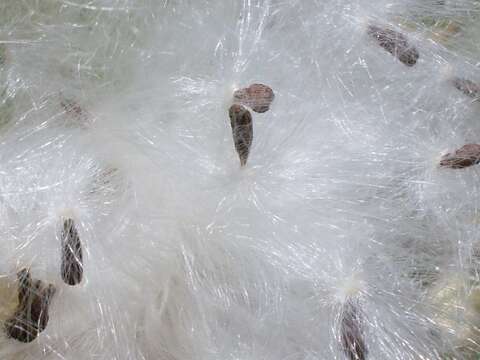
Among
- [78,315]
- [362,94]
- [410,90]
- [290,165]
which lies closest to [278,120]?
[290,165]

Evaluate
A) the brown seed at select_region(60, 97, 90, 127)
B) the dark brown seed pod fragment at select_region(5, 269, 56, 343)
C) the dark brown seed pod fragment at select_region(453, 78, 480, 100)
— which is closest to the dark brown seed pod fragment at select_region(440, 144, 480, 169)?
the dark brown seed pod fragment at select_region(453, 78, 480, 100)

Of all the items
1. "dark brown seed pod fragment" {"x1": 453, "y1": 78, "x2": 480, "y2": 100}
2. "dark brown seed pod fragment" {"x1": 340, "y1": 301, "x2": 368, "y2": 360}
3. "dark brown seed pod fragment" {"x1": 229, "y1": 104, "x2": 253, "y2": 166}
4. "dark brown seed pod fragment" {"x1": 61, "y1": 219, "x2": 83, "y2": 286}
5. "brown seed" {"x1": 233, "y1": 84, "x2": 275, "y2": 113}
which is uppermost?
"brown seed" {"x1": 233, "y1": 84, "x2": 275, "y2": 113}

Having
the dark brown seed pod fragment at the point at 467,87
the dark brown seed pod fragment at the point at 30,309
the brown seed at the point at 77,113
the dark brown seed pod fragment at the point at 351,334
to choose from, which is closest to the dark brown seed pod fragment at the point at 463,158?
the dark brown seed pod fragment at the point at 467,87

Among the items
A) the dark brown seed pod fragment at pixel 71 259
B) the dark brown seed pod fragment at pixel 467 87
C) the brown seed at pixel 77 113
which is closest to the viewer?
the dark brown seed pod fragment at pixel 71 259

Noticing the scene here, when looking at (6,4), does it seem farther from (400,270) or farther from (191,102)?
(400,270)

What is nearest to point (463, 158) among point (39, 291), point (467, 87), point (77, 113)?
point (467, 87)

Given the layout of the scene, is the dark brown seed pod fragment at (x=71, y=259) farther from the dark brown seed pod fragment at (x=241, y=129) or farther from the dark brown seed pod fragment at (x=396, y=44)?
the dark brown seed pod fragment at (x=396, y=44)

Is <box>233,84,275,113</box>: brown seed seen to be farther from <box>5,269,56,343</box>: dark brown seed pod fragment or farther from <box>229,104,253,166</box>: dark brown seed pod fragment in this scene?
<box>5,269,56,343</box>: dark brown seed pod fragment

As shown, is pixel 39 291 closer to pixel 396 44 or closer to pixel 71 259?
pixel 71 259
